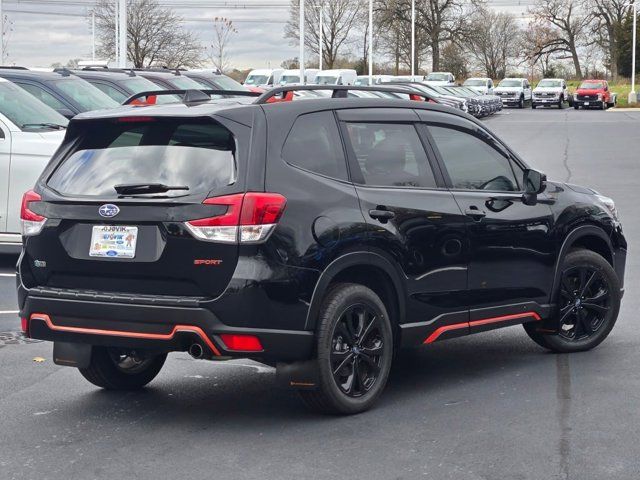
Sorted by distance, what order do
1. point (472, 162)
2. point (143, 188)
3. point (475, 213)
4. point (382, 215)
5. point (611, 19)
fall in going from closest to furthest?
1. point (143, 188)
2. point (382, 215)
3. point (475, 213)
4. point (472, 162)
5. point (611, 19)

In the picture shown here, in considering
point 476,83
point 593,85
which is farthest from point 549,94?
point 476,83

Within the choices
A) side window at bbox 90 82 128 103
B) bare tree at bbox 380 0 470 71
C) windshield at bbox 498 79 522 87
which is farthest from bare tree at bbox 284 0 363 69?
side window at bbox 90 82 128 103

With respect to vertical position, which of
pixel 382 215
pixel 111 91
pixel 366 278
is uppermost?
pixel 111 91

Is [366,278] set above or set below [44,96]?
below

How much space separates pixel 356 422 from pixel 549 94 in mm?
70804

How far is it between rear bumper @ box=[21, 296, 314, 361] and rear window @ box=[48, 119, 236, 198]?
1.92 ft

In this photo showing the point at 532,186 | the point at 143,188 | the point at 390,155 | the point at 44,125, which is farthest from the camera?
the point at 44,125

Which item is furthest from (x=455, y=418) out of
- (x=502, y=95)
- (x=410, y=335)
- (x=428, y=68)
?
(x=428, y=68)

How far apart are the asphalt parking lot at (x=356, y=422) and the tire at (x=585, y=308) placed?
113 millimetres

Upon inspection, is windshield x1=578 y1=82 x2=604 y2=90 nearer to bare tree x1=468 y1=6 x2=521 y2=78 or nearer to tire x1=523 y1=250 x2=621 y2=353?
bare tree x1=468 y1=6 x2=521 y2=78

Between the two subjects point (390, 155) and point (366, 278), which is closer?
point (366, 278)

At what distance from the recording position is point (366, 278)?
6660 mm

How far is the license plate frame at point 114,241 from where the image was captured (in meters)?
6.09

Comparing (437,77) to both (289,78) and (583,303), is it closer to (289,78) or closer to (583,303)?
(289,78)
